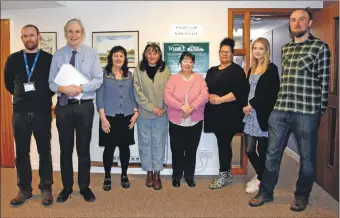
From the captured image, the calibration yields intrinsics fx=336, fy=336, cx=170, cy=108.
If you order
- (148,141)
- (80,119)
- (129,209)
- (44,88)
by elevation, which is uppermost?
(44,88)

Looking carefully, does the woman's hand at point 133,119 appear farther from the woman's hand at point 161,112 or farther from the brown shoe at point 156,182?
the brown shoe at point 156,182

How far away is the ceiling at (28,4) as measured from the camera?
12.2ft

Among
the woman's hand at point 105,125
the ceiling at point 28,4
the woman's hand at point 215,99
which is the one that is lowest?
the woman's hand at point 105,125

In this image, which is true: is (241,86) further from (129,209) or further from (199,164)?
(129,209)

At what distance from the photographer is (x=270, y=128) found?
299 cm

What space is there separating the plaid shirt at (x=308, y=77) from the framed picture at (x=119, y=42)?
1.85 m

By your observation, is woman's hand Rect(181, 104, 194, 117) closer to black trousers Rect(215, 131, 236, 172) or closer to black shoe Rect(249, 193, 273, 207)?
black trousers Rect(215, 131, 236, 172)

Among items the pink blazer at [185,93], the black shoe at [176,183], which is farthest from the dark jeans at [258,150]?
the black shoe at [176,183]

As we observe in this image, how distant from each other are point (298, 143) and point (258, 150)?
19.5 inches

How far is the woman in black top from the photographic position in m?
3.33

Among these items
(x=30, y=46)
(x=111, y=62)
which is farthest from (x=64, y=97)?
(x=111, y=62)

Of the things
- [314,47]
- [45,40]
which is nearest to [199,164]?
[314,47]

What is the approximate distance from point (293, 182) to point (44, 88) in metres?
2.79

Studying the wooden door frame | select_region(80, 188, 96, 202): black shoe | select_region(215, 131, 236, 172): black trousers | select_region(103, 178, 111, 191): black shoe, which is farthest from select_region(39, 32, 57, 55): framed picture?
select_region(215, 131, 236, 172): black trousers
